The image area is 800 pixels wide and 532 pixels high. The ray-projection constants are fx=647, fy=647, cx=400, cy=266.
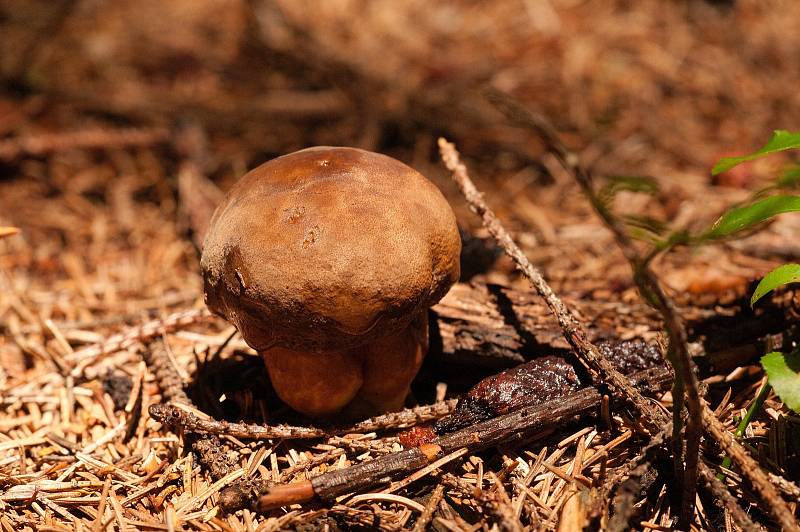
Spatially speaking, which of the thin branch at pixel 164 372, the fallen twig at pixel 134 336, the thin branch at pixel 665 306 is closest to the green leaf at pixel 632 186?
the thin branch at pixel 665 306

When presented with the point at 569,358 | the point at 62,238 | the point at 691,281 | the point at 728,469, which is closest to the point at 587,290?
the point at 691,281

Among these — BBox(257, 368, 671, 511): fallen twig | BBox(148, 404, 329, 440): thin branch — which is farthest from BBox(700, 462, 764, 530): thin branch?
BBox(148, 404, 329, 440): thin branch

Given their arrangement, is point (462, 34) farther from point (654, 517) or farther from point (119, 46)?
point (654, 517)

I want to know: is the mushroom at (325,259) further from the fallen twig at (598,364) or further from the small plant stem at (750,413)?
the small plant stem at (750,413)

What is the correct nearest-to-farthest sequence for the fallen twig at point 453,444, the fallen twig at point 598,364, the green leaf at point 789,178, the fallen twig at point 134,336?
1. the green leaf at point 789,178
2. the fallen twig at point 598,364
3. the fallen twig at point 453,444
4. the fallen twig at point 134,336

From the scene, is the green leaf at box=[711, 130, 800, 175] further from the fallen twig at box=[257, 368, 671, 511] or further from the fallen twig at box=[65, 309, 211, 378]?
the fallen twig at box=[65, 309, 211, 378]

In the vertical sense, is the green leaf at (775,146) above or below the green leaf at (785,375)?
above

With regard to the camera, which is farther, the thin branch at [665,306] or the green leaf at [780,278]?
the green leaf at [780,278]
